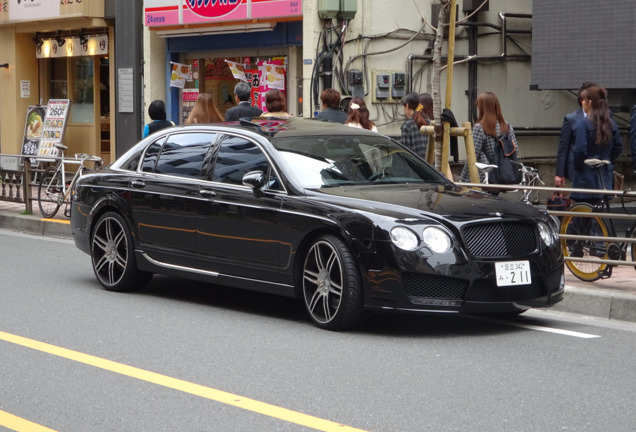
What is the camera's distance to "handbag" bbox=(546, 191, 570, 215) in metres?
9.93

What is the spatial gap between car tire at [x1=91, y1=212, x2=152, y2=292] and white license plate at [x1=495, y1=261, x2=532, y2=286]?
3480 mm

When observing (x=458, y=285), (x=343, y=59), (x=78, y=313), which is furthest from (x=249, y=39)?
(x=458, y=285)

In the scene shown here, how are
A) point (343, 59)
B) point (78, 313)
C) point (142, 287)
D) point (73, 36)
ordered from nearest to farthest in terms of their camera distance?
point (78, 313) → point (142, 287) → point (343, 59) → point (73, 36)

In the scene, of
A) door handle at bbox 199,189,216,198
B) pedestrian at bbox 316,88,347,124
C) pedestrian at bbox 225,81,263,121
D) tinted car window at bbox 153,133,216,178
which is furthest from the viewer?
pedestrian at bbox 225,81,263,121

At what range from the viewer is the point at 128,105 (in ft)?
71.0

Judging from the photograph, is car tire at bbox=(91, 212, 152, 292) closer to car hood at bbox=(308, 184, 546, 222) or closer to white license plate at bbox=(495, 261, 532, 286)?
car hood at bbox=(308, 184, 546, 222)

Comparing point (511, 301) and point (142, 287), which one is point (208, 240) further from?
point (511, 301)

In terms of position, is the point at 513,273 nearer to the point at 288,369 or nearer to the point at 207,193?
the point at 288,369

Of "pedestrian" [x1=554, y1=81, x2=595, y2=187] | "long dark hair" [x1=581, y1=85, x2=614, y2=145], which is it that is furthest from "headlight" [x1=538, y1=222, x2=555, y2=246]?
"long dark hair" [x1=581, y1=85, x2=614, y2=145]

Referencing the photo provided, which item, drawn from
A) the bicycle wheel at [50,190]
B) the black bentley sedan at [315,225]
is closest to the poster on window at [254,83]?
the bicycle wheel at [50,190]

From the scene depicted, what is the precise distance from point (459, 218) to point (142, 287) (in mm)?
3512

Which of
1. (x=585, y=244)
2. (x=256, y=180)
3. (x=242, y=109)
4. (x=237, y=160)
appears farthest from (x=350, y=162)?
(x=242, y=109)

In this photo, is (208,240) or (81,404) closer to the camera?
(81,404)

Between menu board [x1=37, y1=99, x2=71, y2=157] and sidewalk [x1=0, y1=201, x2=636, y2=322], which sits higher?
menu board [x1=37, y1=99, x2=71, y2=157]
